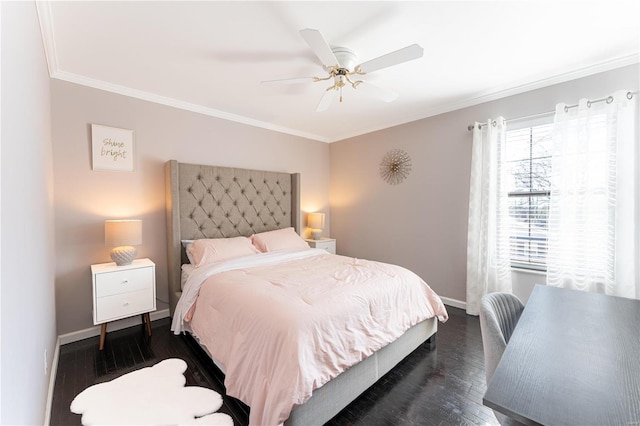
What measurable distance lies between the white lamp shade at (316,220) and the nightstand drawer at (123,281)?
2257 mm

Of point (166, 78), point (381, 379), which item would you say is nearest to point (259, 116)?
point (166, 78)

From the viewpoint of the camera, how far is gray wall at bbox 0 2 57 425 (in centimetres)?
88

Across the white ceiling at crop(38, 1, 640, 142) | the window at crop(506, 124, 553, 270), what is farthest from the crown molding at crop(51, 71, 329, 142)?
the window at crop(506, 124, 553, 270)

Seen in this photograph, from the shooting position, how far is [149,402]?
66.5 inches

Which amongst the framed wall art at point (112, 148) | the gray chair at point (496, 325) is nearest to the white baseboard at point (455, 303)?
the gray chair at point (496, 325)

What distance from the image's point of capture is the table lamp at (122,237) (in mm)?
2346

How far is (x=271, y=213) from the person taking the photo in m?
3.77

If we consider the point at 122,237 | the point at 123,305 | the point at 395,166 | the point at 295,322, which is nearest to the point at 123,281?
the point at 123,305

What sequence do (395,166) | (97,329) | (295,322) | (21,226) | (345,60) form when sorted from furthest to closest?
(395,166), (97,329), (345,60), (295,322), (21,226)

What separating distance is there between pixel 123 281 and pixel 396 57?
2818 millimetres

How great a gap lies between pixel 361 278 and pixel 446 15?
6.12 feet

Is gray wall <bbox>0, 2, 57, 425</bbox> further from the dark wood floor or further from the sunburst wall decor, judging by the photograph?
the sunburst wall decor

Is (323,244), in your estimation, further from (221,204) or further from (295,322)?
(295,322)

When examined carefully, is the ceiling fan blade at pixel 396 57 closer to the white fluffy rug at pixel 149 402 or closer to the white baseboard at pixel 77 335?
the white fluffy rug at pixel 149 402
